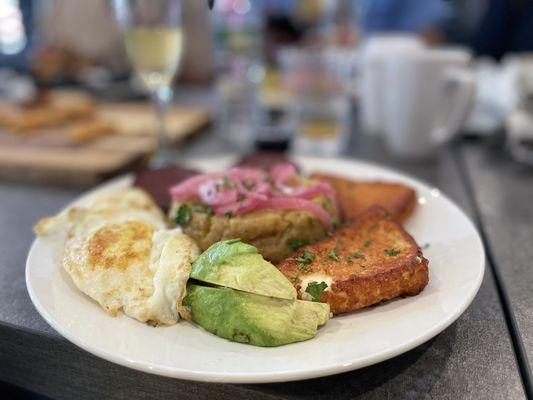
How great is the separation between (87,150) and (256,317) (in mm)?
1358

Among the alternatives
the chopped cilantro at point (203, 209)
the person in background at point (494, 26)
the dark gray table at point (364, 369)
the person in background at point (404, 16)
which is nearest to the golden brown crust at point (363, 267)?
the dark gray table at point (364, 369)

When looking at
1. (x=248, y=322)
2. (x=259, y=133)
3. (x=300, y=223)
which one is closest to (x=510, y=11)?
(x=259, y=133)

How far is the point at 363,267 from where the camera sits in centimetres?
88

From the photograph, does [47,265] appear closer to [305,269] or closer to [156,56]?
[305,269]

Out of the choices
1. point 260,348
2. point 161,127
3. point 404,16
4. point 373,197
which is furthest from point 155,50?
point 404,16

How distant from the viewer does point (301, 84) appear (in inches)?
77.1

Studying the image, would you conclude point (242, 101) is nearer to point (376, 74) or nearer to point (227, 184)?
point (376, 74)

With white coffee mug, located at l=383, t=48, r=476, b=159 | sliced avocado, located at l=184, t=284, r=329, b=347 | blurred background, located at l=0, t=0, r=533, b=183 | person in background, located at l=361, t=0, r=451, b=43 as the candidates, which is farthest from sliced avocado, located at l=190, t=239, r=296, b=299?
person in background, located at l=361, t=0, r=451, b=43

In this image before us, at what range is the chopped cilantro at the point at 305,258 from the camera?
2.96 feet

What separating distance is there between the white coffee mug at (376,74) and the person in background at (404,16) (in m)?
2.90

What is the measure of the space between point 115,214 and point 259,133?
1187 millimetres

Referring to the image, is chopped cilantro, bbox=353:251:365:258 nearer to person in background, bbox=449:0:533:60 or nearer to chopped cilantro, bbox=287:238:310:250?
chopped cilantro, bbox=287:238:310:250

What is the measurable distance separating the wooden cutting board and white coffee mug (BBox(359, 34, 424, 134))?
770 millimetres

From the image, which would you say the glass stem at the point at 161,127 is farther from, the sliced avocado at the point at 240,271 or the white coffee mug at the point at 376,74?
the sliced avocado at the point at 240,271
